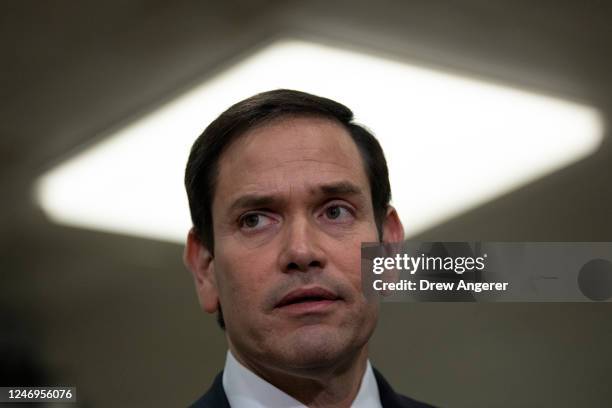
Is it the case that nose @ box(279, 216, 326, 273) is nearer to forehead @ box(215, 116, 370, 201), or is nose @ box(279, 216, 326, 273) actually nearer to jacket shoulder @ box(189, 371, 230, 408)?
forehead @ box(215, 116, 370, 201)

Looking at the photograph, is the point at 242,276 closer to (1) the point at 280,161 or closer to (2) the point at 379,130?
(1) the point at 280,161

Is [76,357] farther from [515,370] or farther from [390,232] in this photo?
[515,370]

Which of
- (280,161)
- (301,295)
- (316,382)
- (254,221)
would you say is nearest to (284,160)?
(280,161)

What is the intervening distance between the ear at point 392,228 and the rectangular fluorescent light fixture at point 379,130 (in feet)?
0.17

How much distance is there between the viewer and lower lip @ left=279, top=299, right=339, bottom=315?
1.53m

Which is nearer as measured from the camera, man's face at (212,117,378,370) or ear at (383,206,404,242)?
man's face at (212,117,378,370)

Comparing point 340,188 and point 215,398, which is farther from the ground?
point 340,188

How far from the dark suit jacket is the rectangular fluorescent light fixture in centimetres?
32

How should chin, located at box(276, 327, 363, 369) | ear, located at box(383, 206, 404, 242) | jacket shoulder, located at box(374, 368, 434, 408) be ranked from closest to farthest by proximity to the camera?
chin, located at box(276, 327, 363, 369) < jacket shoulder, located at box(374, 368, 434, 408) < ear, located at box(383, 206, 404, 242)

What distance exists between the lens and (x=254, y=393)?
1.57 m

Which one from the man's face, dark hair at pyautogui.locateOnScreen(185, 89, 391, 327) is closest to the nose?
the man's face

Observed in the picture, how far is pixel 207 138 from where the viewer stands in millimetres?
1702

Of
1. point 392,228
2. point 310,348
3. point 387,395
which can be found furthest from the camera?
point 392,228

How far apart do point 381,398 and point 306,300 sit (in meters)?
0.23
